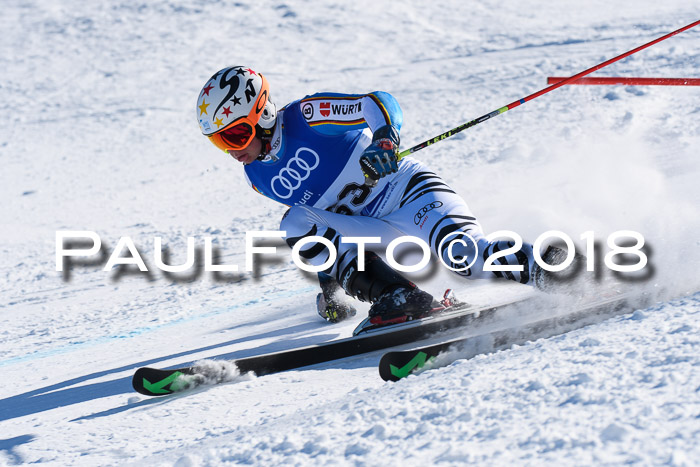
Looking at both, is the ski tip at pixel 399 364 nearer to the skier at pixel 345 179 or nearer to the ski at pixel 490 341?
the ski at pixel 490 341

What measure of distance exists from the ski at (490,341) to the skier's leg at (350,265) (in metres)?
0.55

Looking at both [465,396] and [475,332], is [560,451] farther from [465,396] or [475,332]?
[475,332]

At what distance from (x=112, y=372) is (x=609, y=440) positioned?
266 cm

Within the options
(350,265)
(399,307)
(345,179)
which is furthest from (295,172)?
(399,307)

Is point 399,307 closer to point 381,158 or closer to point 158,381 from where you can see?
point 381,158

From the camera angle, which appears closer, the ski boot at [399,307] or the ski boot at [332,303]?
the ski boot at [399,307]

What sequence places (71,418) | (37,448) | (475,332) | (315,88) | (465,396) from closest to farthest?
1. (465,396)
2. (37,448)
3. (71,418)
4. (475,332)
5. (315,88)

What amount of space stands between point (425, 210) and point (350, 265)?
1.44ft

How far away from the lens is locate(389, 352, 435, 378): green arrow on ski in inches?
110

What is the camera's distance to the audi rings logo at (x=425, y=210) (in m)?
3.56

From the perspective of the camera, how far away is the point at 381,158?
11.0ft

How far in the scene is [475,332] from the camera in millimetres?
3441

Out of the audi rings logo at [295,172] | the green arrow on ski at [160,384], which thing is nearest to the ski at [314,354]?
the green arrow on ski at [160,384]

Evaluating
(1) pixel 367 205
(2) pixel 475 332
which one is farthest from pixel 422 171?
(2) pixel 475 332
